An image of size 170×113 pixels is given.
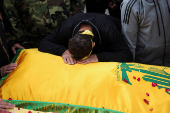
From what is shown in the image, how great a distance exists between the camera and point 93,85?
3.12ft

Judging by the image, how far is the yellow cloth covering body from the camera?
886 mm

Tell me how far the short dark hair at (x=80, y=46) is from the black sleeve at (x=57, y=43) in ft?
0.87

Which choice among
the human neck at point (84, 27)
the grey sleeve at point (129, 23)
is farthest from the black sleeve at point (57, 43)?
the grey sleeve at point (129, 23)

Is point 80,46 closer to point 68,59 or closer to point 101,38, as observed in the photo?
point 68,59

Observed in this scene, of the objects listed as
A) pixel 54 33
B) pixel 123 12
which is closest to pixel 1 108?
pixel 54 33

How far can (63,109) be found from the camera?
3.01 feet

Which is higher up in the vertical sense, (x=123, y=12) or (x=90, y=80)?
(x=123, y=12)

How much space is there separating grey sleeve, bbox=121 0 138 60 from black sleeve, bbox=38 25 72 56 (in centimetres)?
48

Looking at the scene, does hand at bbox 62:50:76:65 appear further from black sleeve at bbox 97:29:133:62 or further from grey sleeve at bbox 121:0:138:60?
grey sleeve at bbox 121:0:138:60

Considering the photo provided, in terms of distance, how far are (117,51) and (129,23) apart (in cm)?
25

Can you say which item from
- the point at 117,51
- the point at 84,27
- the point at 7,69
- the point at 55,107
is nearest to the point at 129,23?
the point at 117,51

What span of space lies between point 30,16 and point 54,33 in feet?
1.38

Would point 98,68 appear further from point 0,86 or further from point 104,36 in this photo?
point 0,86

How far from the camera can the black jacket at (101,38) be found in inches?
50.0
